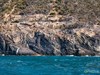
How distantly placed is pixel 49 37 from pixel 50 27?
10.5 m

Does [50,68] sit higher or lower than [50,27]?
higher

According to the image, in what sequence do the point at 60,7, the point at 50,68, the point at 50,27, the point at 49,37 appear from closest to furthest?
the point at 50,68, the point at 49,37, the point at 50,27, the point at 60,7

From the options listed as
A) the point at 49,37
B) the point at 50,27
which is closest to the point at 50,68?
the point at 49,37

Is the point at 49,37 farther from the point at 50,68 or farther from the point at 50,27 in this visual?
the point at 50,68

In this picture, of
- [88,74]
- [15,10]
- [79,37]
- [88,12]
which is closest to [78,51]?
[79,37]

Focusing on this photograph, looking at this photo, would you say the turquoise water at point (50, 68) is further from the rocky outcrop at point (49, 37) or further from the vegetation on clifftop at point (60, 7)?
the vegetation on clifftop at point (60, 7)

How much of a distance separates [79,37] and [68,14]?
Result: 2061cm

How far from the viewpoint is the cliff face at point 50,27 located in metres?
146

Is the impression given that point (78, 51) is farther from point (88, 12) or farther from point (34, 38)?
point (88, 12)

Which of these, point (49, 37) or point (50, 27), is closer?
point (49, 37)

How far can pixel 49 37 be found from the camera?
14975 centimetres

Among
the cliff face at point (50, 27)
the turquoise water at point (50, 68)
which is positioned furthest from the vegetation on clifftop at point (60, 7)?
A: the turquoise water at point (50, 68)

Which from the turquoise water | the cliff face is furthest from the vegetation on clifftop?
the turquoise water

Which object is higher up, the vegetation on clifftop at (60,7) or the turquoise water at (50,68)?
the vegetation on clifftop at (60,7)
